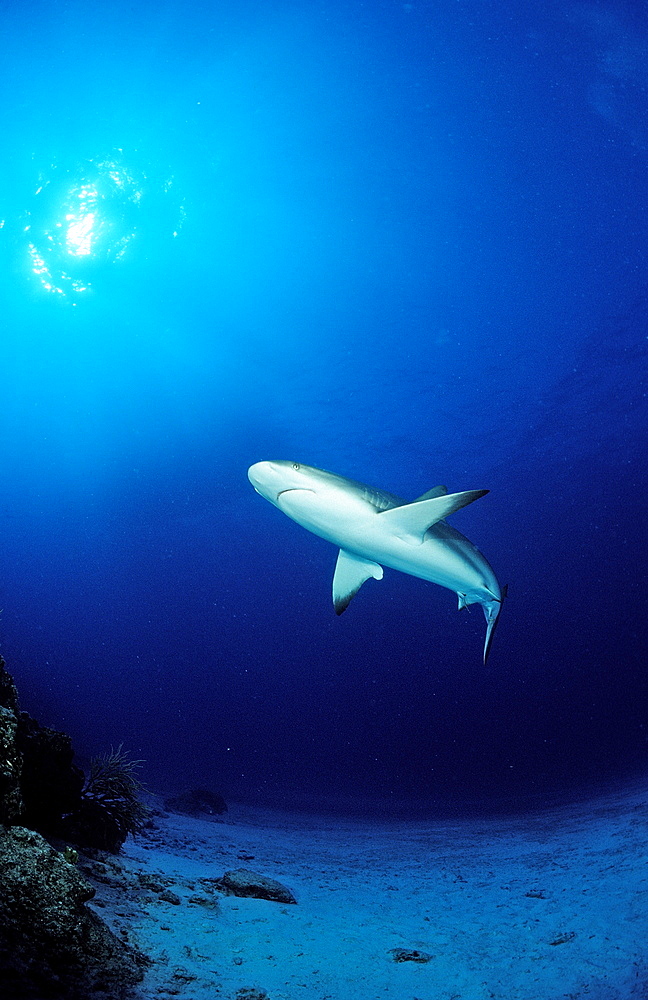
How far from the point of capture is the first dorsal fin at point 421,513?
12.2 feet

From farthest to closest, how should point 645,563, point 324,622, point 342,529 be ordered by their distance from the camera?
point 324,622 → point 645,563 → point 342,529

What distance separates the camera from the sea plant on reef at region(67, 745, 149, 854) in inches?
194

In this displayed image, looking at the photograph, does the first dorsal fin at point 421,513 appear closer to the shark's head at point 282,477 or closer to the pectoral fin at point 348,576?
the shark's head at point 282,477

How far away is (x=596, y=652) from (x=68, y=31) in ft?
350

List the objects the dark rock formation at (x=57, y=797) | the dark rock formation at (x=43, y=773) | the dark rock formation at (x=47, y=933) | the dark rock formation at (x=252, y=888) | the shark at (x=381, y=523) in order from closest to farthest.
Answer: the dark rock formation at (x=47, y=933) → the shark at (x=381, y=523) → the dark rock formation at (x=43, y=773) → the dark rock formation at (x=57, y=797) → the dark rock formation at (x=252, y=888)

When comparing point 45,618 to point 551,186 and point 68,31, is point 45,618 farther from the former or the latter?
point 551,186

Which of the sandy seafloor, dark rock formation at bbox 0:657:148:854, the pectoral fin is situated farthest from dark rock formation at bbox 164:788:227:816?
the pectoral fin

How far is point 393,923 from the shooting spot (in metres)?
4.67

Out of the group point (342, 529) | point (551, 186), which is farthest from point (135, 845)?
point (551, 186)

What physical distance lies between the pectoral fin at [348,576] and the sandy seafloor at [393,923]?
3.13 meters

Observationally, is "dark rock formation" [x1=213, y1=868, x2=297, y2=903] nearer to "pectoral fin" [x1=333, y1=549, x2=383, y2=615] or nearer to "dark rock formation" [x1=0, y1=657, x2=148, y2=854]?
"dark rock formation" [x1=0, y1=657, x2=148, y2=854]

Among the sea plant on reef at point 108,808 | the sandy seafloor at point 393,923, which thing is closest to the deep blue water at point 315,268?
the sea plant on reef at point 108,808

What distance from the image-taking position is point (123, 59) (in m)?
11.1

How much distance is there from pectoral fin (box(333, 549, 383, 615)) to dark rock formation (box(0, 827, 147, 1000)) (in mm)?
3469
